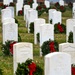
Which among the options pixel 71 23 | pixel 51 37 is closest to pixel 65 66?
pixel 51 37

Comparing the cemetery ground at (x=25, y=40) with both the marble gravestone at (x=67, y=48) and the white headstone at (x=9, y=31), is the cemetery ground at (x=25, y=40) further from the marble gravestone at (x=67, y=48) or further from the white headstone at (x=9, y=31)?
the marble gravestone at (x=67, y=48)

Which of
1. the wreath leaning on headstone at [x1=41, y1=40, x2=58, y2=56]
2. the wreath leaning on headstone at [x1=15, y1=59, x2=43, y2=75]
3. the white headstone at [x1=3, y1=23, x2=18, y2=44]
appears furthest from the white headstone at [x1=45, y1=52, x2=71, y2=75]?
the white headstone at [x1=3, y1=23, x2=18, y2=44]

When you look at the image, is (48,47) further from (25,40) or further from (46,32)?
(25,40)

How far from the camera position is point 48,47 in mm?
14977

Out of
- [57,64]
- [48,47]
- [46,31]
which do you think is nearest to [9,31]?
[46,31]

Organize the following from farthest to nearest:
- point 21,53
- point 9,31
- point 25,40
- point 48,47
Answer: point 25,40, point 9,31, point 48,47, point 21,53

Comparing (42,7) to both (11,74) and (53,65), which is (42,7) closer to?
(11,74)

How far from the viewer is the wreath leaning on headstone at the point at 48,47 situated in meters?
14.9

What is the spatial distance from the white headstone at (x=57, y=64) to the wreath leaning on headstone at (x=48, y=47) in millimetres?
4348

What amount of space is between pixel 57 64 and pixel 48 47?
4.74 meters

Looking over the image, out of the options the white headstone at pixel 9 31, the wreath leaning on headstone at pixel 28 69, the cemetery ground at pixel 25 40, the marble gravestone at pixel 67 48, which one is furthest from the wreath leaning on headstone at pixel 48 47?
the wreath leaning on headstone at pixel 28 69

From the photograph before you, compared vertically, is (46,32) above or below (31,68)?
above

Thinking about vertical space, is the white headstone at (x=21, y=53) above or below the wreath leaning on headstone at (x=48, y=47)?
above

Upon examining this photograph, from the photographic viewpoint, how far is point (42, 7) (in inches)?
1135
